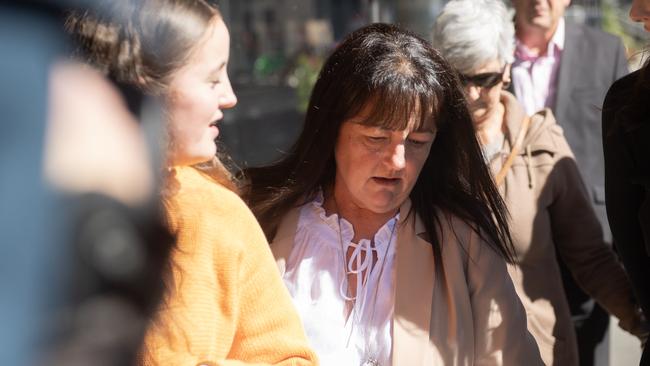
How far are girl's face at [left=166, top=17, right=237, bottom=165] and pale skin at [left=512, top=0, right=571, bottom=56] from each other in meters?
2.12

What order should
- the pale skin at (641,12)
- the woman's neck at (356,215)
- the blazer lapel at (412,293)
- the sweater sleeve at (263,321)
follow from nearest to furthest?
the sweater sleeve at (263,321) < the blazer lapel at (412,293) < the woman's neck at (356,215) < the pale skin at (641,12)

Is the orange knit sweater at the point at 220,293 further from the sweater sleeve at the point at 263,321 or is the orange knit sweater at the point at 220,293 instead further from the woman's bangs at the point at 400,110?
the woman's bangs at the point at 400,110

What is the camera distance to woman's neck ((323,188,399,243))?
2283 mm

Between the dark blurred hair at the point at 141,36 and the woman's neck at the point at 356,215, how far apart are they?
856 mm

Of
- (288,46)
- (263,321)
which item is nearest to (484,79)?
(263,321)

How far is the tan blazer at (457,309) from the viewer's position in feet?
6.87

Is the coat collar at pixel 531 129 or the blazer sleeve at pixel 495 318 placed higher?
the coat collar at pixel 531 129

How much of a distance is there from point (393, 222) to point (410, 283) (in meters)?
0.18

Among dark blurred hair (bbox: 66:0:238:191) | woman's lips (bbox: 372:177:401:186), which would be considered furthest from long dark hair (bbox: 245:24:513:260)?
dark blurred hair (bbox: 66:0:238:191)

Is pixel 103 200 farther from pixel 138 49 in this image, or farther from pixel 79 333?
pixel 138 49

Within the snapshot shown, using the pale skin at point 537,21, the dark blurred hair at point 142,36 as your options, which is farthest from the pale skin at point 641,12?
the dark blurred hair at point 142,36

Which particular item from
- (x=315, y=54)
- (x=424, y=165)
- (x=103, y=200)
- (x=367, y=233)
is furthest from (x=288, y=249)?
(x=315, y=54)

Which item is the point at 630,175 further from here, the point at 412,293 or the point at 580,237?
the point at 412,293

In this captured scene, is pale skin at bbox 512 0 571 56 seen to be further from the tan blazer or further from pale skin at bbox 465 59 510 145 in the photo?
the tan blazer
